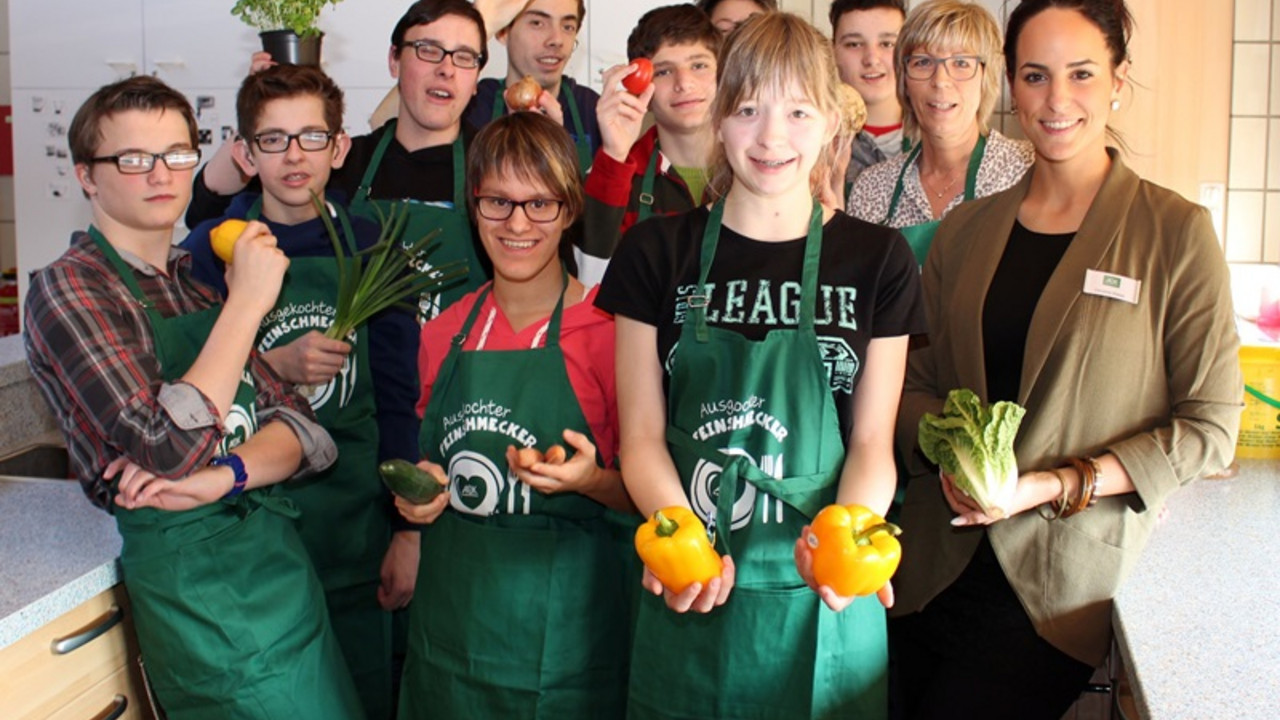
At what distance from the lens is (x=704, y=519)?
60.6 inches

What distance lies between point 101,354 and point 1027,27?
133cm

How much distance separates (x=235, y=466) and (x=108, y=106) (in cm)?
53

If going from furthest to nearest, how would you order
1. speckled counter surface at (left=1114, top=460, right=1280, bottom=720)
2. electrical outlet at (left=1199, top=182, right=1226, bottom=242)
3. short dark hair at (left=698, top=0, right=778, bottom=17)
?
electrical outlet at (left=1199, top=182, right=1226, bottom=242)
short dark hair at (left=698, top=0, right=778, bottom=17)
speckled counter surface at (left=1114, top=460, right=1280, bottom=720)

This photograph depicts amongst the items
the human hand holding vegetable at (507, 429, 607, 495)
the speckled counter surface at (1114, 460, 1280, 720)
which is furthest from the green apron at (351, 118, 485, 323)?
the speckled counter surface at (1114, 460, 1280, 720)

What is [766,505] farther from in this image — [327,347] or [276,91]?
[276,91]

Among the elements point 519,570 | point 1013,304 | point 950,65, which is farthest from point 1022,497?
point 950,65

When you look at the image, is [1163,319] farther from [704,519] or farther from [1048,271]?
[704,519]

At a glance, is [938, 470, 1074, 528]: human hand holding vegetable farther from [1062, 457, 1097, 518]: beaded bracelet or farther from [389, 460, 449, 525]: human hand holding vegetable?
[389, 460, 449, 525]: human hand holding vegetable

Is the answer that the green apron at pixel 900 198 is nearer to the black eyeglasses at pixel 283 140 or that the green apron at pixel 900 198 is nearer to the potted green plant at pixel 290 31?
the black eyeglasses at pixel 283 140

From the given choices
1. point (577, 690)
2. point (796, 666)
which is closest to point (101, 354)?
point (577, 690)

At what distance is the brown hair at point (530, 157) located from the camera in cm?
183

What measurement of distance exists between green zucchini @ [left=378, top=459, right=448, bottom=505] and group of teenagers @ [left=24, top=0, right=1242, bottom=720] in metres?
0.03

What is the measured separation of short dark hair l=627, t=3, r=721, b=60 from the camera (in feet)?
7.40

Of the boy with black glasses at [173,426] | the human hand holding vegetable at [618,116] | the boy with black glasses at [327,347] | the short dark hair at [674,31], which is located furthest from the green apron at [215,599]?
the short dark hair at [674,31]
